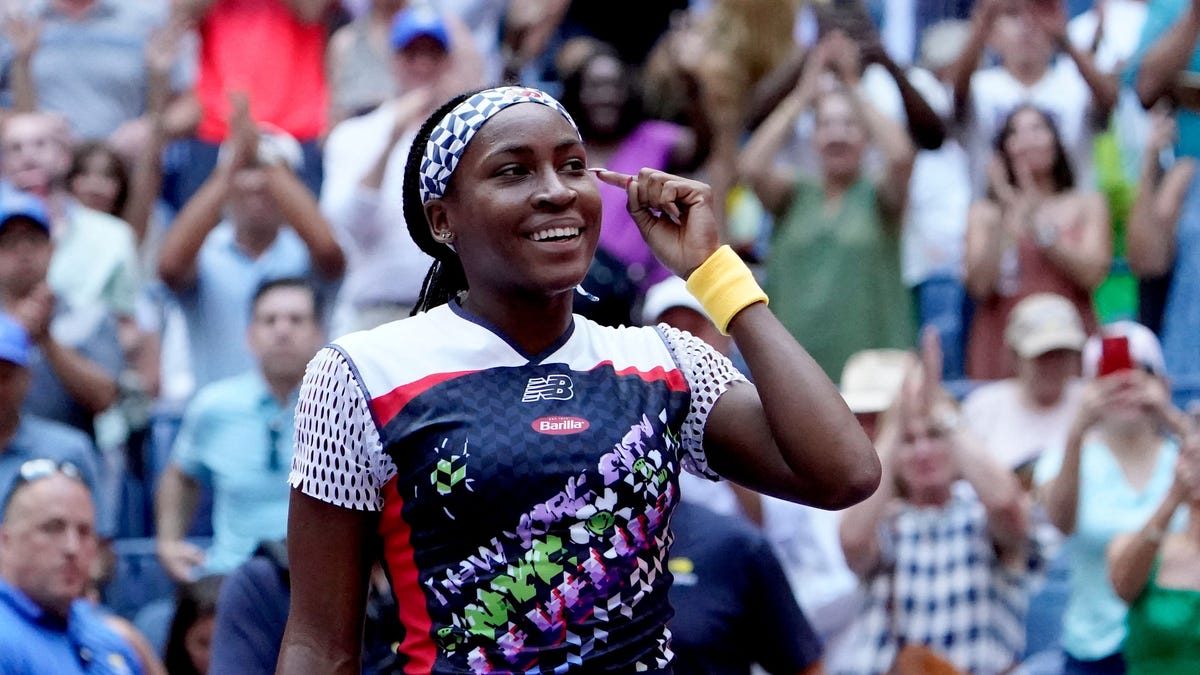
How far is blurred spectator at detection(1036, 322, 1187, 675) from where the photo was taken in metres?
5.86

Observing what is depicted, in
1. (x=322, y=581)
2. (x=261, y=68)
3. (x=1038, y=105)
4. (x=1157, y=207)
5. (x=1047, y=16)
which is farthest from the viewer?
(x=261, y=68)

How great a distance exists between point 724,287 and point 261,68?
20.8 ft

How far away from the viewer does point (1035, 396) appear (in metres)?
6.77

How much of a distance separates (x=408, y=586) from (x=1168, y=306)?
5414 mm

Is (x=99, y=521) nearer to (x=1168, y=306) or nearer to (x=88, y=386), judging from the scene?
(x=88, y=386)

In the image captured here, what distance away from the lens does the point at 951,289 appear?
7949 millimetres

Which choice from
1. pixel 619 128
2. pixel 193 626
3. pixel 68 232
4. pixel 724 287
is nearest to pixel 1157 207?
pixel 619 128

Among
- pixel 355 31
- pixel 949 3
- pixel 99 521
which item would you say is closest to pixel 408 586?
pixel 99 521

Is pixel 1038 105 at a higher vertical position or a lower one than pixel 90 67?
lower

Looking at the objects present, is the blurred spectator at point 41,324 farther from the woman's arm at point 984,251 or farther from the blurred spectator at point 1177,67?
the blurred spectator at point 1177,67

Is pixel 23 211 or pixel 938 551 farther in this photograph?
pixel 23 211

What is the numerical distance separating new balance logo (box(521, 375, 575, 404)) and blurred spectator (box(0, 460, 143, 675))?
2.98 metres

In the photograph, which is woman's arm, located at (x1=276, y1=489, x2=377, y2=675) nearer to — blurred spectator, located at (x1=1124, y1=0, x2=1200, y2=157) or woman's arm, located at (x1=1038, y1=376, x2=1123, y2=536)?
woman's arm, located at (x1=1038, y1=376, x2=1123, y2=536)

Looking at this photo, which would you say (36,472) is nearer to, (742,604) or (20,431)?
(20,431)
